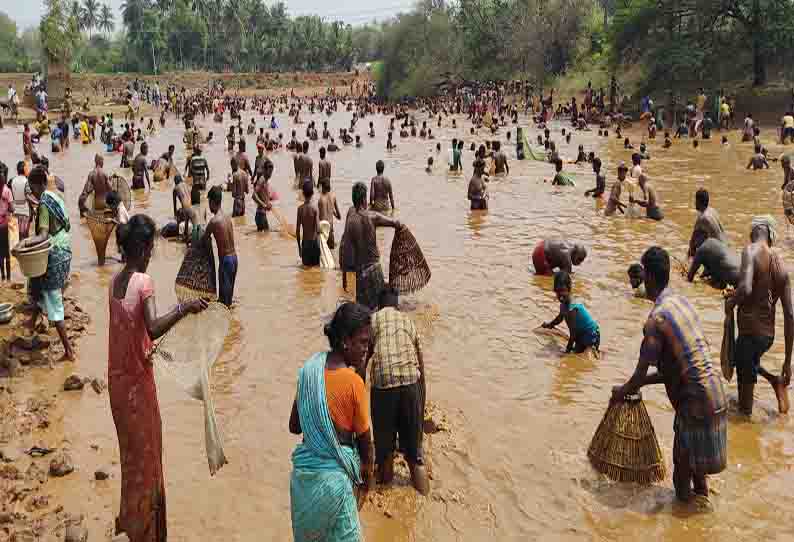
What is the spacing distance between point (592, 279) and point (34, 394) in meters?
7.46

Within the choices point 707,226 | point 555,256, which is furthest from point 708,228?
point 555,256

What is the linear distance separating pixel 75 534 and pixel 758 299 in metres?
5.15

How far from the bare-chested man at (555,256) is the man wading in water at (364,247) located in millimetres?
3363

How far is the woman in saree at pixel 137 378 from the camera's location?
3.71 m

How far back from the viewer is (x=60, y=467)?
5109 millimetres

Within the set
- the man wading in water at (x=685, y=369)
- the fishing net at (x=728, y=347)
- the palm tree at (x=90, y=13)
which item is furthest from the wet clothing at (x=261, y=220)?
the palm tree at (x=90, y=13)

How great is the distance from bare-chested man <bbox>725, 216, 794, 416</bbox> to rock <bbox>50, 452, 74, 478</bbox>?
5056mm

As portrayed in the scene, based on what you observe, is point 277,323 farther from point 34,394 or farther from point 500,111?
point 500,111

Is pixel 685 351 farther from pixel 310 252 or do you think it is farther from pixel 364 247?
pixel 310 252

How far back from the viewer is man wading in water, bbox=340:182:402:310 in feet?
24.5

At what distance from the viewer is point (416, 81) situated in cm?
5688

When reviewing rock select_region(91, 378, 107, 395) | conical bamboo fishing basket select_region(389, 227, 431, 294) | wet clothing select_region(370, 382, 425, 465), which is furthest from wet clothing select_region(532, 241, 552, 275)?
rock select_region(91, 378, 107, 395)

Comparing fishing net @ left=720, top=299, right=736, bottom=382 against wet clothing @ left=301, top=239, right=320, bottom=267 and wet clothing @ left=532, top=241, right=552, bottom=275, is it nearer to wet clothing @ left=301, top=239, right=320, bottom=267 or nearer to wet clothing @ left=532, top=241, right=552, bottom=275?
wet clothing @ left=532, top=241, right=552, bottom=275

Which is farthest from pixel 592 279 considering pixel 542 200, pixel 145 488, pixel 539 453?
pixel 145 488
